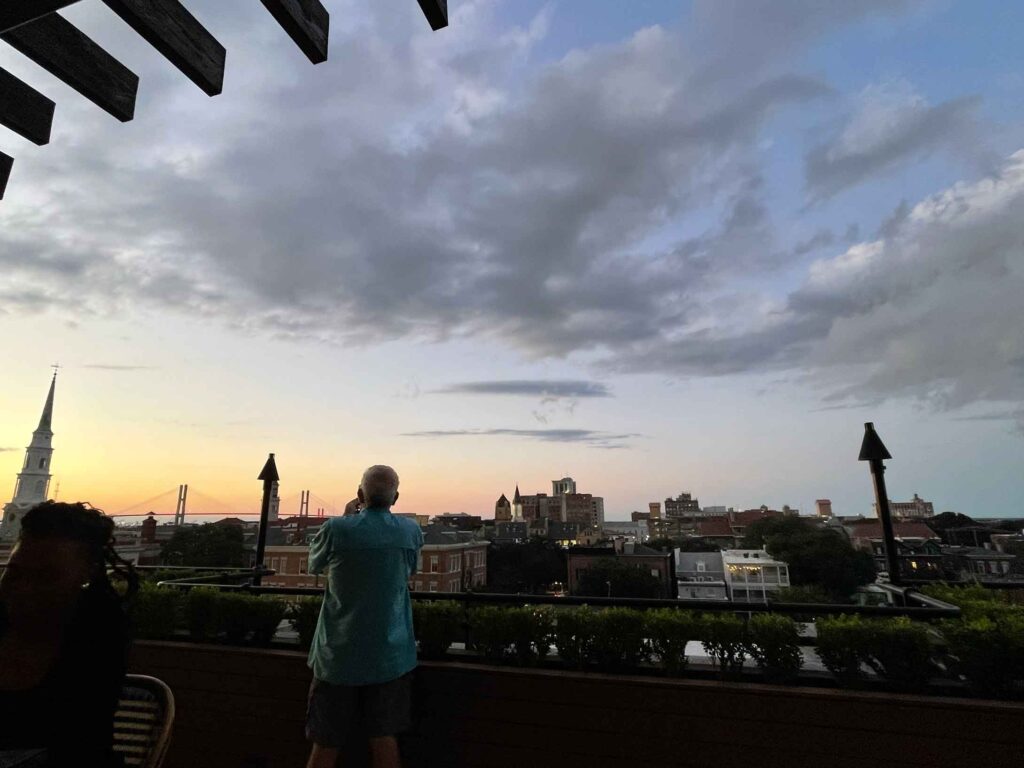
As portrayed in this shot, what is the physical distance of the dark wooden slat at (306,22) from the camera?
1286mm

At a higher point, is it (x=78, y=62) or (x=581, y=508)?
(x=78, y=62)

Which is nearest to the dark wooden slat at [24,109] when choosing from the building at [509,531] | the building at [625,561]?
the building at [625,561]

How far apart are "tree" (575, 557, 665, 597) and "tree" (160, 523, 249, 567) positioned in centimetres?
1680

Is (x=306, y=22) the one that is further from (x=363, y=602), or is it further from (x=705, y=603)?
(x=705, y=603)

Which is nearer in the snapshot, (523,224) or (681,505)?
(523,224)


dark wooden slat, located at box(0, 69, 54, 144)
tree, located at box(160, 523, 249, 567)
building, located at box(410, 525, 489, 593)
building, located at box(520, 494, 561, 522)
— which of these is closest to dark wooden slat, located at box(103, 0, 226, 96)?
dark wooden slat, located at box(0, 69, 54, 144)

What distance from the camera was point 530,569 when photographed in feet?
105

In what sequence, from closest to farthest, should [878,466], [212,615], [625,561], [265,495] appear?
[212,615] → [878,466] → [265,495] → [625,561]

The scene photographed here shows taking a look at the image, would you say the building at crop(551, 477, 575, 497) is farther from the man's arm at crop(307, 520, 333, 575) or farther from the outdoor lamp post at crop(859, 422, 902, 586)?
the man's arm at crop(307, 520, 333, 575)

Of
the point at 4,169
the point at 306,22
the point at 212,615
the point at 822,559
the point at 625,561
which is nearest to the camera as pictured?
the point at 306,22

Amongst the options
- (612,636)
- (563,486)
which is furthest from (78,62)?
(563,486)

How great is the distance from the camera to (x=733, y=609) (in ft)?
8.75

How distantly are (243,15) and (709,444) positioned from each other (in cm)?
3417

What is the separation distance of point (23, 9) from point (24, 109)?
3.26 feet
